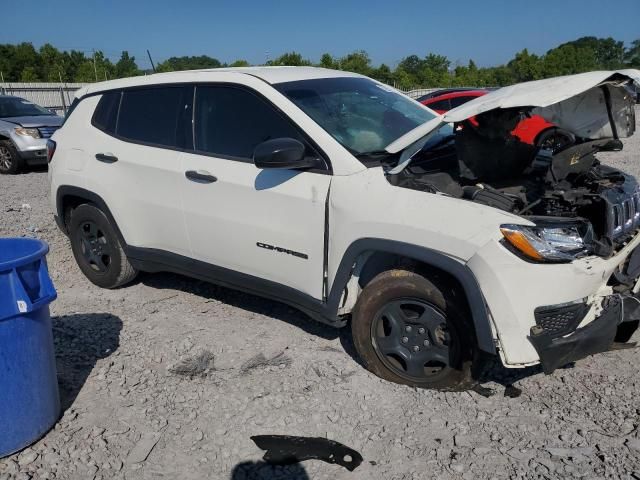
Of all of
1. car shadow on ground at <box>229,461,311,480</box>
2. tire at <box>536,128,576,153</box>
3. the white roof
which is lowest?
car shadow on ground at <box>229,461,311,480</box>

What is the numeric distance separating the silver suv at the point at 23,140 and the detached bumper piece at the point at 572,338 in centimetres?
1115

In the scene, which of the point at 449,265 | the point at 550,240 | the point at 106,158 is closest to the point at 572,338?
the point at 550,240

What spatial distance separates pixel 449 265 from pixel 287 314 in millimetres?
1924

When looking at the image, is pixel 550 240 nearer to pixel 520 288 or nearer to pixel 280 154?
pixel 520 288

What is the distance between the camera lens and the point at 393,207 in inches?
127

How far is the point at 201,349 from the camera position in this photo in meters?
4.11

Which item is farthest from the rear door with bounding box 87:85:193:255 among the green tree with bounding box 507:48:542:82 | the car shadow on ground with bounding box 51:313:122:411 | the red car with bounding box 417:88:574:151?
the green tree with bounding box 507:48:542:82

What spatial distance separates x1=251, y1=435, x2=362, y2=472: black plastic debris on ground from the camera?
2908 mm

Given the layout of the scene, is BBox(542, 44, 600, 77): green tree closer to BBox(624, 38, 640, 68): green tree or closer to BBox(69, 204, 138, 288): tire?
BBox(624, 38, 640, 68): green tree

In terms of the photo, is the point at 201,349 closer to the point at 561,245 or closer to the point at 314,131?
the point at 314,131

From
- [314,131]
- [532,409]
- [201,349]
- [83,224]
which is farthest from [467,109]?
[83,224]

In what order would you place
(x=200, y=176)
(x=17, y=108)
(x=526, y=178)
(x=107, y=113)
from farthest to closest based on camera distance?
(x=17, y=108)
(x=107, y=113)
(x=200, y=176)
(x=526, y=178)

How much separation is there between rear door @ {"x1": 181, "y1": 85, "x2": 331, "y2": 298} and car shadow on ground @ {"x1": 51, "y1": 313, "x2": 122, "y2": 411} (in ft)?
3.03

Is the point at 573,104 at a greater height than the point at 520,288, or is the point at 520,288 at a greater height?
the point at 573,104
